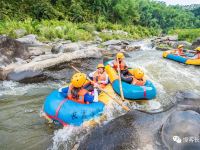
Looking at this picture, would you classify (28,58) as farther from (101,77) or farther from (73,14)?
(73,14)

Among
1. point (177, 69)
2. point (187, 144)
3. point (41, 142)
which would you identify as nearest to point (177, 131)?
point (187, 144)

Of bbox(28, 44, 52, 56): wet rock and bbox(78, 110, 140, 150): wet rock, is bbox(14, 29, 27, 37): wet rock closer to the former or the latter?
bbox(28, 44, 52, 56): wet rock

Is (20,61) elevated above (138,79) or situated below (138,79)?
below

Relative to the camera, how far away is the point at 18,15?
92.3ft

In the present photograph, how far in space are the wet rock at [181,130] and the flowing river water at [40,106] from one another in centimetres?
165

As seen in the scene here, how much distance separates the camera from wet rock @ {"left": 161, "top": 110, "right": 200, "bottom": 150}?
3.79 metres

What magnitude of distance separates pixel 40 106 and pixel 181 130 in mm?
3935

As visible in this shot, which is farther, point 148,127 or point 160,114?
point 160,114

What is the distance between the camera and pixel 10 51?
11.1 m


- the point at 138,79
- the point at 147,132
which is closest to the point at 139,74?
the point at 138,79

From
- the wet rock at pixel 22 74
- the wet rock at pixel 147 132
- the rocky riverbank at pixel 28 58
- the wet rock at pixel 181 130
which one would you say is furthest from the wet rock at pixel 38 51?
the wet rock at pixel 181 130

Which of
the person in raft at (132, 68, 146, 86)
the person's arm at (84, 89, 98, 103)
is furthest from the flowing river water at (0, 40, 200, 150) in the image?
the person in raft at (132, 68, 146, 86)

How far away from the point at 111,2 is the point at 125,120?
39869mm

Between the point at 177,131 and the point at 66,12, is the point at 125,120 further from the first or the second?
the point at 66,12
